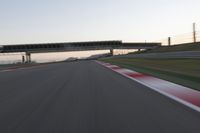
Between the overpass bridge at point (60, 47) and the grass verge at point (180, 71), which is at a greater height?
the overpass bridge at point (60, 47)

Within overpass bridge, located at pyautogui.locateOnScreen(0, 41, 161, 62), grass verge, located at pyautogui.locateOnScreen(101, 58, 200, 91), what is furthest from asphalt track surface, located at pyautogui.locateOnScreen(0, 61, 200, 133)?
overpass bridge, located at pyautogui.locateOnScreen(0, 41, 161, 62)

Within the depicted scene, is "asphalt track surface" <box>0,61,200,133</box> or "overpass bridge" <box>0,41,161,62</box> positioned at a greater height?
"overpass bridge" <box>0,41,161,62</box>

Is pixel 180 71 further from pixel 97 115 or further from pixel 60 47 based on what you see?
pixel 60 47

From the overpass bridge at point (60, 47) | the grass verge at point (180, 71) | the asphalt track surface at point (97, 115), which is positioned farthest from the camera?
the overpass bridge at point (60, 47)

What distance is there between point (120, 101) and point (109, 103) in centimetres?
45

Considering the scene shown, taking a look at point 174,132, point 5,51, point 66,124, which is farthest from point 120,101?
point 5,51

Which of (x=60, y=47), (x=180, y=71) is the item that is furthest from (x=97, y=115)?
(x=60, y=47)

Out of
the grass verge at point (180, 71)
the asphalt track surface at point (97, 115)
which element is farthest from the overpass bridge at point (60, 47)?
the asphalt track surface at point (97, 115)

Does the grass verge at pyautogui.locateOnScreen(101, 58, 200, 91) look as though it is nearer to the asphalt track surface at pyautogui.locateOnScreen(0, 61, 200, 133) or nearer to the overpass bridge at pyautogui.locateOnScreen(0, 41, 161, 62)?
the asphalt track surface at pyautogui.locateOnScreen(0, 61, 200, 133)

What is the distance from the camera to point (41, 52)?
4432 inches

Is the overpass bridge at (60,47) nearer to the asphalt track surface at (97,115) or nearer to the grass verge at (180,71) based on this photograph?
the grass verge at (180,71)

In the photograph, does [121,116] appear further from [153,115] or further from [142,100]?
[142,100]

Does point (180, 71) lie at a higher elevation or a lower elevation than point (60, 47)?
lower

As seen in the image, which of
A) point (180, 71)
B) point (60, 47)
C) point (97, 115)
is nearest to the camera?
point (97, 115)
